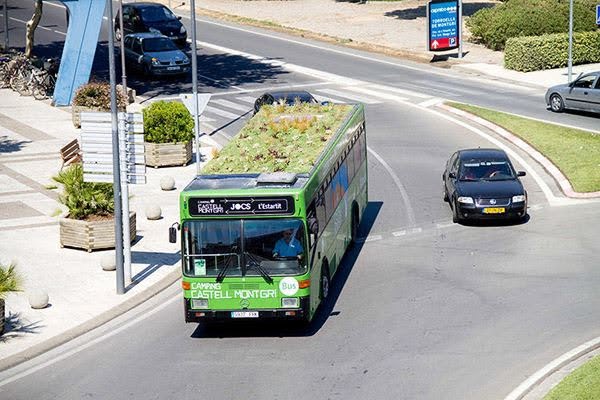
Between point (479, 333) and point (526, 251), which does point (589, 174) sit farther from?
point (479, 333)

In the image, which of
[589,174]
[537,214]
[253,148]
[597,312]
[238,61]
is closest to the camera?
[597,312]

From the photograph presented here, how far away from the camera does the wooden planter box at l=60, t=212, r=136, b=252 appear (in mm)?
27141

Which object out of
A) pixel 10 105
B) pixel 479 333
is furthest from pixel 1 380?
pixel 10 105

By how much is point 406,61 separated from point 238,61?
28.2 ft

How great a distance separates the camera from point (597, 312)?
71.3 ft

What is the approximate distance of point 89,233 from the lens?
1069 inches

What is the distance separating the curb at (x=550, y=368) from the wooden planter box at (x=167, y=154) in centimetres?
1953

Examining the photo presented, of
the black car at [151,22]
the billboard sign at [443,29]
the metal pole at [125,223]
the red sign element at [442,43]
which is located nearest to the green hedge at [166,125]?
→ the metal pole at [125,223]

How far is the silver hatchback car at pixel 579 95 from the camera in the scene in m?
42.2

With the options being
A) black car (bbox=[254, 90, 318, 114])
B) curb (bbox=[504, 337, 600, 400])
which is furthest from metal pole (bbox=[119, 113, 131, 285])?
black car (bbox=[254, 90, 318, 114])

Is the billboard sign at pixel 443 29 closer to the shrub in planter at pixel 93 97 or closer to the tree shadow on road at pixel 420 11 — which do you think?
the tree shadow on road at pixel 420 11

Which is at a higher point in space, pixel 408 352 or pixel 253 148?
pixel 253 148

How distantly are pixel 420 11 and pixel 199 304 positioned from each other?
53873 millimetres

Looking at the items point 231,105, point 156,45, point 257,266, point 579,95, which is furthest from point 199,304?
point 156,45
